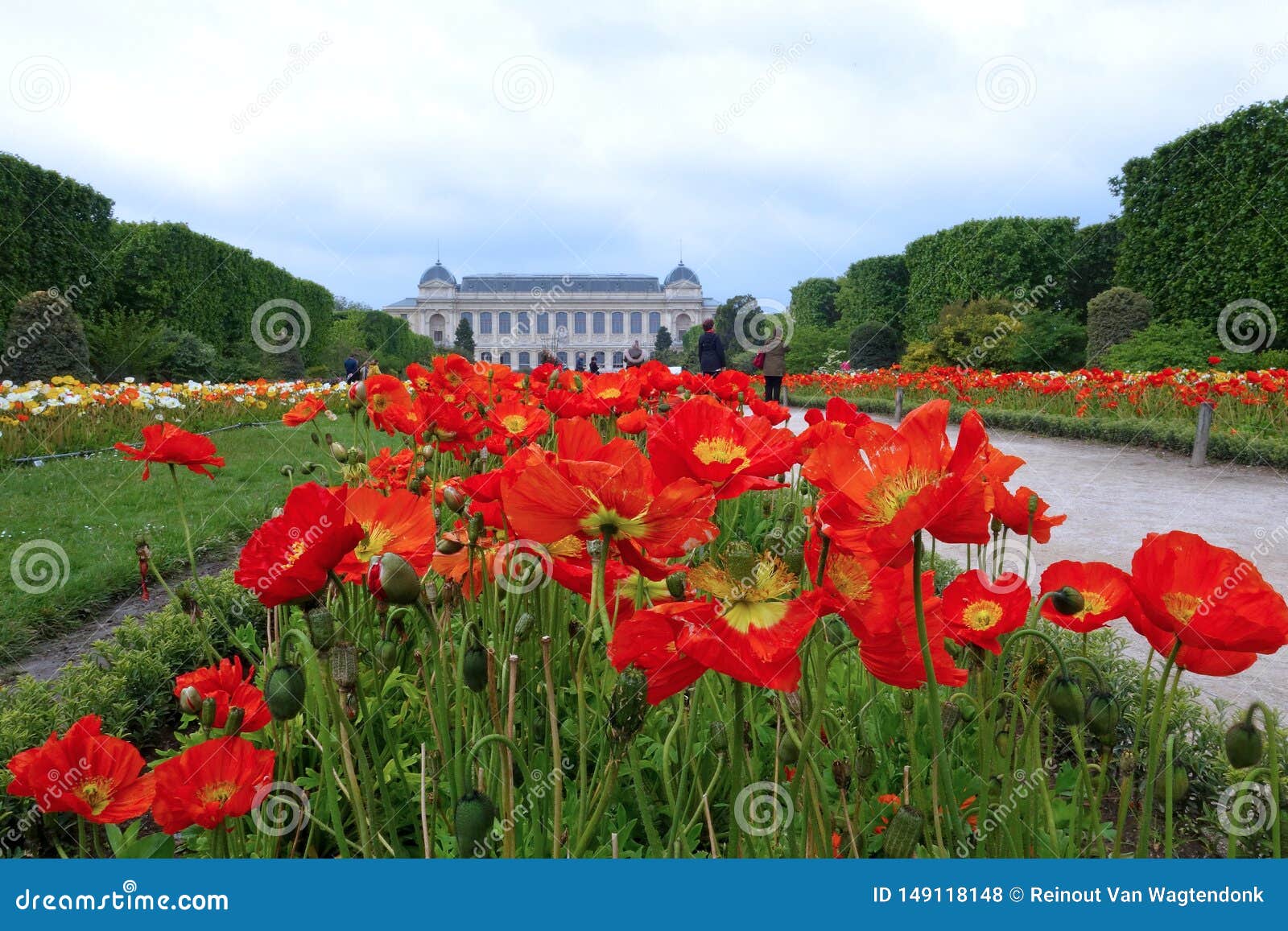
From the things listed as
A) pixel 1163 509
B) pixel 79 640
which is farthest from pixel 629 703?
pixel 1163 509

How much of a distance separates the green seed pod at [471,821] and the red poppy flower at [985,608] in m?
0.53

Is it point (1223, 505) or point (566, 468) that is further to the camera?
point (1223, 505)

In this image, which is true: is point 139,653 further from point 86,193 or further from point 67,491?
point 86,193

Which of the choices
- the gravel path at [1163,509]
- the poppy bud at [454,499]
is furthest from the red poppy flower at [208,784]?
the gravel path at [1163,509]

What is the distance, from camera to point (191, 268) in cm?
1644

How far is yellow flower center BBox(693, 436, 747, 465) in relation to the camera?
0.90 metres

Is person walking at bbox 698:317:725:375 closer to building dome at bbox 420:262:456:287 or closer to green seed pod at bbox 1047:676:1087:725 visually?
green seed pod at bbox 1047:676:1087:725

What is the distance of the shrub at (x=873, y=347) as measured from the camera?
22797 mm

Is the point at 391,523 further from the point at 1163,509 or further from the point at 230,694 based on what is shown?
the point at 1163,509

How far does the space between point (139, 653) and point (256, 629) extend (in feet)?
1.52

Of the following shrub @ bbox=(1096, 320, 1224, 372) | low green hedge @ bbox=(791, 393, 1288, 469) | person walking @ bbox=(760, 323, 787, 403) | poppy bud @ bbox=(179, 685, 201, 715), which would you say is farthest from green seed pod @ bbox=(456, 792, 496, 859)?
shrub @ bbox=(1096, 320, 1224, 372)

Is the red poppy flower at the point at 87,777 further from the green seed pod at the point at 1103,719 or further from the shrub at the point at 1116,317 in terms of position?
the shrub at the point at 1116,317

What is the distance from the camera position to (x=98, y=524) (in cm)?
360

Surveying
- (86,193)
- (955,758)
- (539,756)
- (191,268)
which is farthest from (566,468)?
(191,268)
